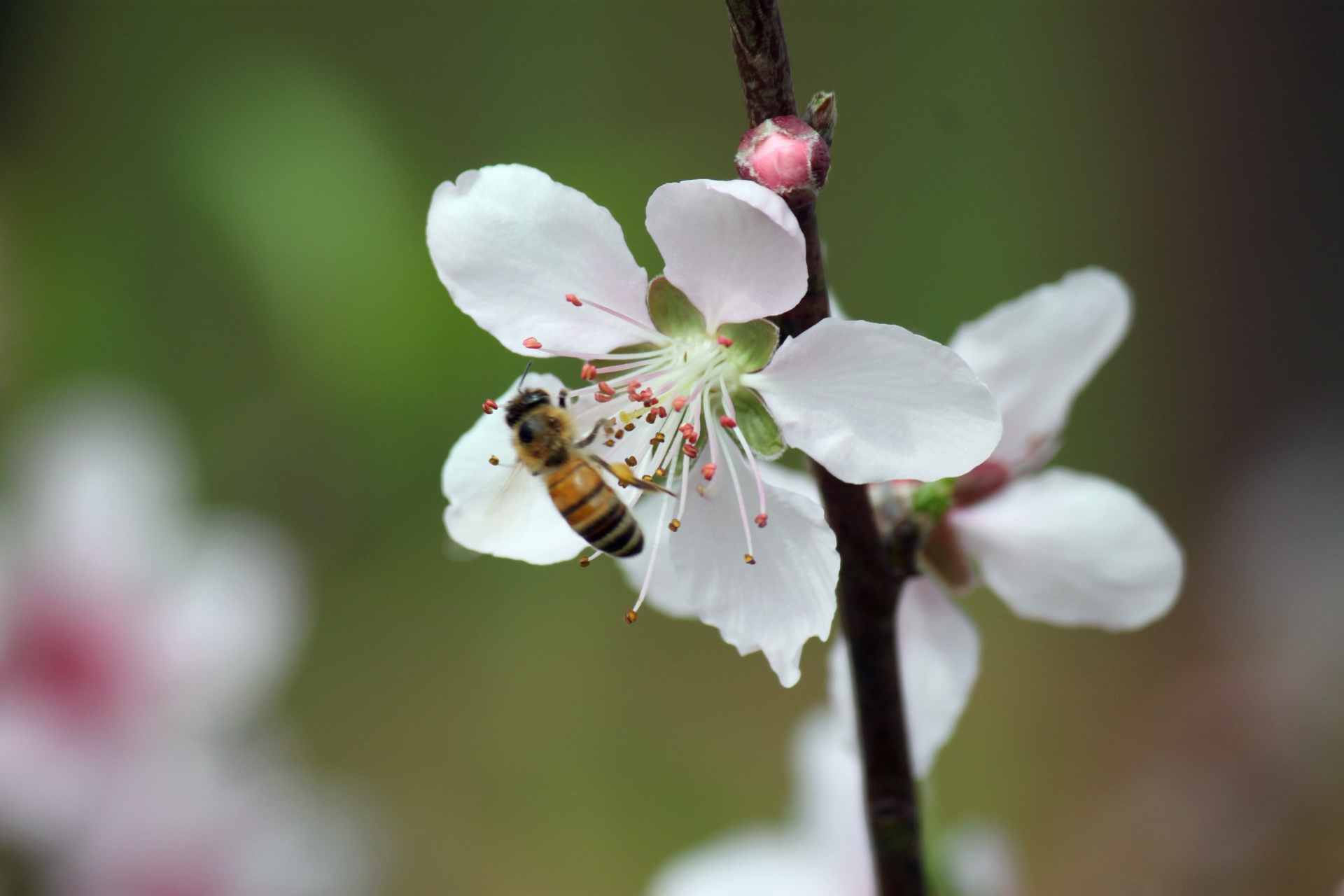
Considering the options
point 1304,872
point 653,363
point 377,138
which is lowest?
point 1304,872

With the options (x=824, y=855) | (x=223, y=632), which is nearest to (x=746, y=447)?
(x=824, y=855)

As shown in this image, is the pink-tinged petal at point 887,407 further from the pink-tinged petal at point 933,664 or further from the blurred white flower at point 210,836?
the blurred white flower at point 210,836

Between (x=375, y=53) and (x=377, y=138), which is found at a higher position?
(x=375, y=53)

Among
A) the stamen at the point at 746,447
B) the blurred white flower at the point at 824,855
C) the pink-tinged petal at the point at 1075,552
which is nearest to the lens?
the stamen at the point at 746,447

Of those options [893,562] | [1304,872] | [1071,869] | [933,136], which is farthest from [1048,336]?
[933,136]

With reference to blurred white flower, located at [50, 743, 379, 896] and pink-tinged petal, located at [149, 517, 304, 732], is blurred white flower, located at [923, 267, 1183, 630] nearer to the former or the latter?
blurred white flower, located at [50, 743, 379, 896]

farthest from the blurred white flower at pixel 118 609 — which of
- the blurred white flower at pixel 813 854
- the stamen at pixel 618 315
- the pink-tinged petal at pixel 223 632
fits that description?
the stamen at pixel 618 315

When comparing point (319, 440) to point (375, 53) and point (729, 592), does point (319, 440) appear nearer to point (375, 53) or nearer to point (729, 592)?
point (375, 53)
